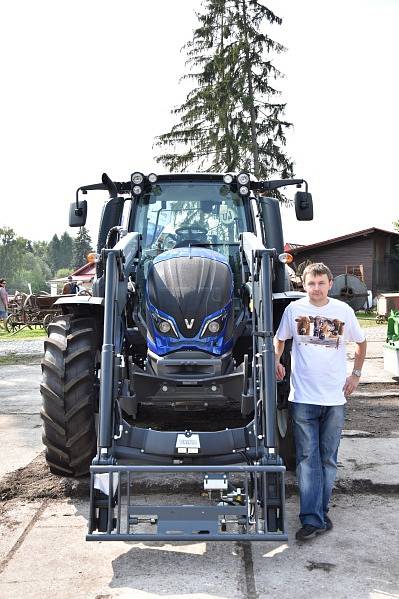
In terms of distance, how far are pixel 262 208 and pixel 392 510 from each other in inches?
103

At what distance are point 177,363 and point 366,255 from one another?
30768 mm

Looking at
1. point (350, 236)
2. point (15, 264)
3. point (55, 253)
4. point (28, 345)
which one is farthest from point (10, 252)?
point (28, 345)

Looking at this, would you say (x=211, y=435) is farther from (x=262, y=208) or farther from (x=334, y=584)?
(x=262, y=208)

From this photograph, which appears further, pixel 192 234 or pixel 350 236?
pixel 350 236

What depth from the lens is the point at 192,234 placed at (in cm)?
559

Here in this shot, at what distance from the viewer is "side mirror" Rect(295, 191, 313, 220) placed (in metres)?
6.09

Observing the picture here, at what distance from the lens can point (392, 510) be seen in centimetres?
439

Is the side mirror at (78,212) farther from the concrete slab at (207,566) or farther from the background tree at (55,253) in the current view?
the background tree at (55,253)

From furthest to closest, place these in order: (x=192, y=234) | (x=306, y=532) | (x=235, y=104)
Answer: (x=235, y=104)
(x=192, y=234)
(x=306, y=532)

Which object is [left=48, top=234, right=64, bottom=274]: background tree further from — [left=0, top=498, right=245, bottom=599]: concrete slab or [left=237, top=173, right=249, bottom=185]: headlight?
[left=0, top=498, right=245, bottom=599]: concrete slab

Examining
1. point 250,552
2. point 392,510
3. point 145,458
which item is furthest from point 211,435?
point 392,510

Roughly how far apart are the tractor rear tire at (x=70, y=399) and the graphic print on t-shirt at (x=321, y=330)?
57.3 inches

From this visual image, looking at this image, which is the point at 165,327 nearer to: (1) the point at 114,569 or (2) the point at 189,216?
(2) the point at 189,216

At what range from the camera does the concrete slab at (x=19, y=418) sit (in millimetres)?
5766
